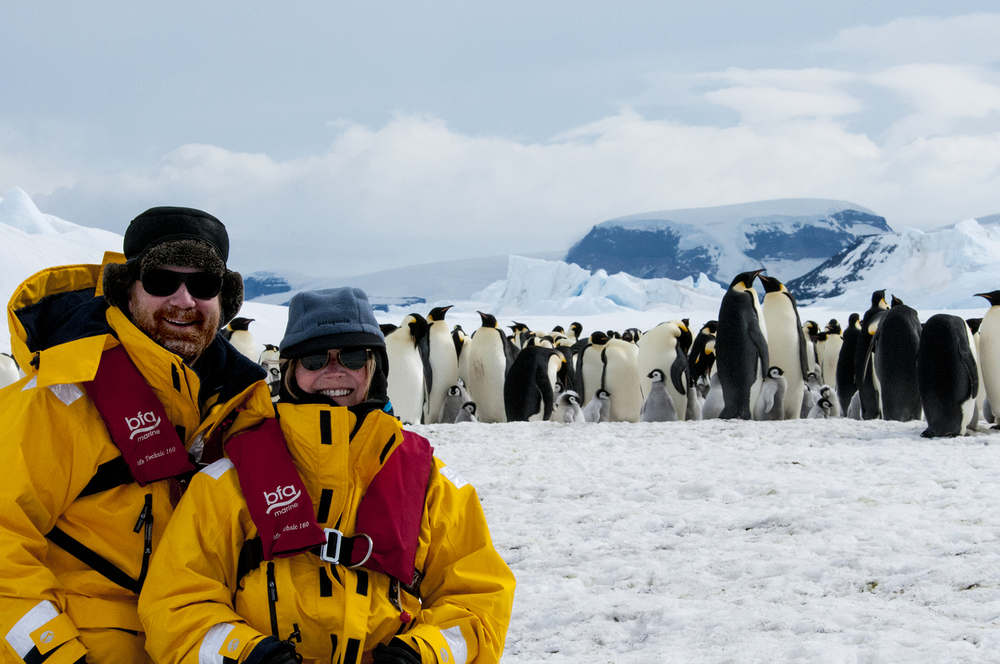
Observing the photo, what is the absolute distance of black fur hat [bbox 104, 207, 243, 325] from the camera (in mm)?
1497

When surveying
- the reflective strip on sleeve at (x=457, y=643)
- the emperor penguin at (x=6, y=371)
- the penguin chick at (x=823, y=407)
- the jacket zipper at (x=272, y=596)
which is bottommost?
the penguin chick at (x=823, y=407)

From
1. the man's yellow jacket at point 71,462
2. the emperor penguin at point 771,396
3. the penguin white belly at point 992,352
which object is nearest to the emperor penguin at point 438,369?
the emperor penguin at point 771,396

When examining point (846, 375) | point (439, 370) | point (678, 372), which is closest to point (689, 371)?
point (678, 372)

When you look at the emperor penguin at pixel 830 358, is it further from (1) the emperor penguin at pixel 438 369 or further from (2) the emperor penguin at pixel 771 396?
(1) the emperor penguin at pixel 438 369

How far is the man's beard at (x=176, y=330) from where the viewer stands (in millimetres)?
1493

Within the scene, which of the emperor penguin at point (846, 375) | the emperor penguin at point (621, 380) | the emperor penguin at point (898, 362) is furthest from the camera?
the emperor penguin at point (846, 375)

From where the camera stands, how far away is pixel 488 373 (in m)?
9.61

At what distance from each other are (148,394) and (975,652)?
6.45ft

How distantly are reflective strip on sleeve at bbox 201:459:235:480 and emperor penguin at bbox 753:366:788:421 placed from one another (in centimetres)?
735

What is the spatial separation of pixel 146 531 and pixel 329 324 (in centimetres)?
48

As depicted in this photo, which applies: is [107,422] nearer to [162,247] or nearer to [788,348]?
[162,247]

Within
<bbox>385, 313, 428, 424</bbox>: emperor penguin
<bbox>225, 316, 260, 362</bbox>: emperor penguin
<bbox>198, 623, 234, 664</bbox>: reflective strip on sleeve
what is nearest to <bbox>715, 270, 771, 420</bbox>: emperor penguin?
<bbox>385, 313, 428, 424</bbox>: emperor penguin

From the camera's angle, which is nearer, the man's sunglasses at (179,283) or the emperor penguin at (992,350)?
the man's sunglasses at (179,283)

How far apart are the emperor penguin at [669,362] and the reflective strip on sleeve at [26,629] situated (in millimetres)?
7773
